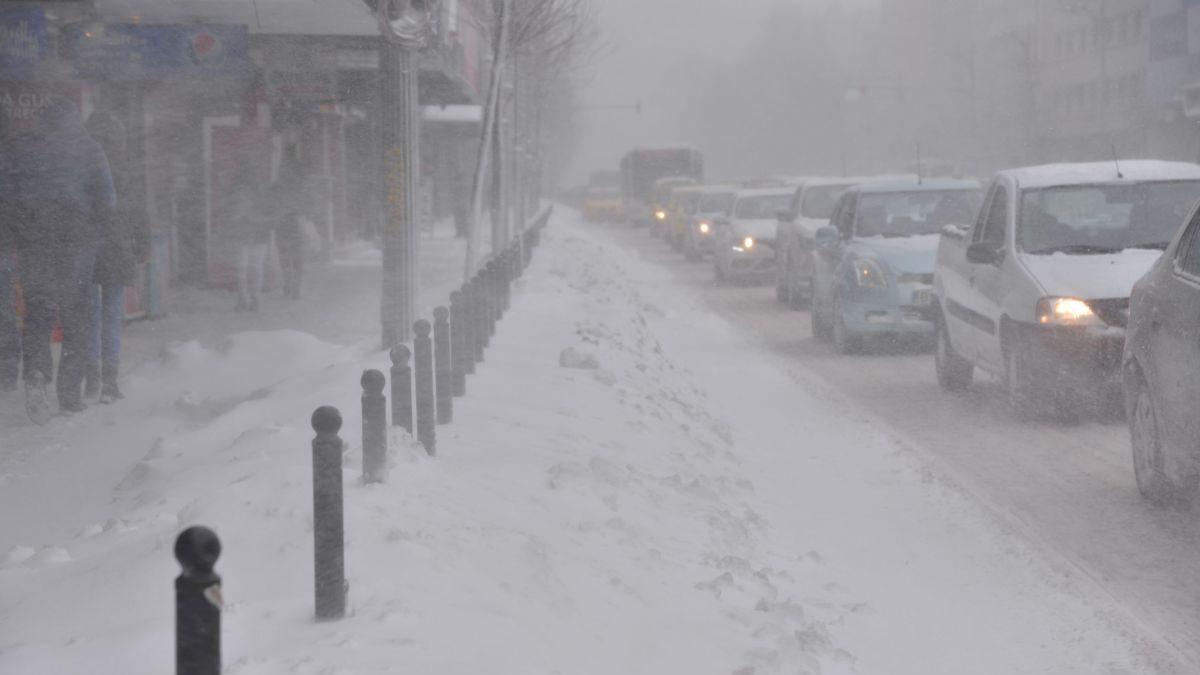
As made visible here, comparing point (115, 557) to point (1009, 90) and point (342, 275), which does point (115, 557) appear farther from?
point (1009, 90)

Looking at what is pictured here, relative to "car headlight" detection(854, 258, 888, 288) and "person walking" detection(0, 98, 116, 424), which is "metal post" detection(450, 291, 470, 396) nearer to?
"person walking" detection(0, 98, 116, 424)

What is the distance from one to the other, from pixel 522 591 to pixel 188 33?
11.0 meters

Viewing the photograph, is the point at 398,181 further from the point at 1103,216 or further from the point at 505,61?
the point at 505,61

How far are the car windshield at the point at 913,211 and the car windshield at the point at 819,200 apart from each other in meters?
4.32

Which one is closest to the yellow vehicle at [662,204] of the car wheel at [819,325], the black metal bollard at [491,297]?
the car wheel at [819,325]

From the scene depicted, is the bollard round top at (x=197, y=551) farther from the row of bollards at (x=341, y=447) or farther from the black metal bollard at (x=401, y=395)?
the black metal bollard at (x=401, y=395)

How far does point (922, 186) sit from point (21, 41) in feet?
27.7

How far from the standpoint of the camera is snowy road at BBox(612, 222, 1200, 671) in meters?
6.52

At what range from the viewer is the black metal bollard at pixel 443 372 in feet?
27.8

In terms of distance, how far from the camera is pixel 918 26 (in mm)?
103500

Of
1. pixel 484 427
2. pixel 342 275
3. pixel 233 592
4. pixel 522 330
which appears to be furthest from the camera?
pixel 342 275

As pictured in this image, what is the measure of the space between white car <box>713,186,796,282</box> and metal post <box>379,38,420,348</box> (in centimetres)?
1450

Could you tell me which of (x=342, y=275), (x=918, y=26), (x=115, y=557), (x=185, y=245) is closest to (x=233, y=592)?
(x=115, y=557)

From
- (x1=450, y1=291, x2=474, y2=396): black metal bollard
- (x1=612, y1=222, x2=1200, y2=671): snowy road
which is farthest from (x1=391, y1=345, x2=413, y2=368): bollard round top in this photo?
(x1=612, y1=222, x2=1200, y2=671): snowy road
